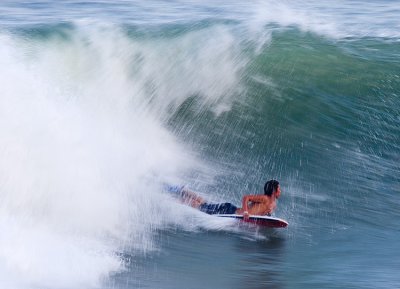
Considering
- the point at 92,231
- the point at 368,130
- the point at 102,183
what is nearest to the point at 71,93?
A: the point at 102,183

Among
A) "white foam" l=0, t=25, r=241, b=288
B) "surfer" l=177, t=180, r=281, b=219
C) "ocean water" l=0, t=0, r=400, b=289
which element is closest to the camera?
"white foam" l=0, t=25, r=241, b=288

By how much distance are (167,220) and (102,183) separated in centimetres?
91

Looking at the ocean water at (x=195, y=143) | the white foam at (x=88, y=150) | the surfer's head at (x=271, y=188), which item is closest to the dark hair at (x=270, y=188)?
the surfer's head at (x=271, y=188)

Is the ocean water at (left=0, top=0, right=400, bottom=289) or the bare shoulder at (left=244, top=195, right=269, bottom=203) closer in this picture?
the ocean water at (left=0, top=0, right=400, bottom=289)

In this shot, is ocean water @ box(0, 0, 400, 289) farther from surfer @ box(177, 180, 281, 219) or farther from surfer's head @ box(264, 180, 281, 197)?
surfer's head @ box(264, 180, 281, 197)

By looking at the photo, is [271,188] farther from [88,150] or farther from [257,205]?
[88,150]

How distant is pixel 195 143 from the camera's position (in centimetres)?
1192

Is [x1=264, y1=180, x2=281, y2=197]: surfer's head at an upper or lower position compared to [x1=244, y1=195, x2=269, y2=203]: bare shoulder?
upper

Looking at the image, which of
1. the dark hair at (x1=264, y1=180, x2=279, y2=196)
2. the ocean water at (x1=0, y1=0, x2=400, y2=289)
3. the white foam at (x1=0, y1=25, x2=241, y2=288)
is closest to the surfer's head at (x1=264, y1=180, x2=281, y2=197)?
the dark hair at (x1=264, y1=180, x2=279, y2=196)

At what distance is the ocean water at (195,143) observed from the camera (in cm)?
819

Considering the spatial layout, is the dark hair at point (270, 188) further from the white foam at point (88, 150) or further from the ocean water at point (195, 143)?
the white foam at point (88, 150)

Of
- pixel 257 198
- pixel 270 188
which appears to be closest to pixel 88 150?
pixel 257 198

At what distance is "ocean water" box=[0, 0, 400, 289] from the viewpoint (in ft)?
26.9

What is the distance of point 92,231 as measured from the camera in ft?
28.6
